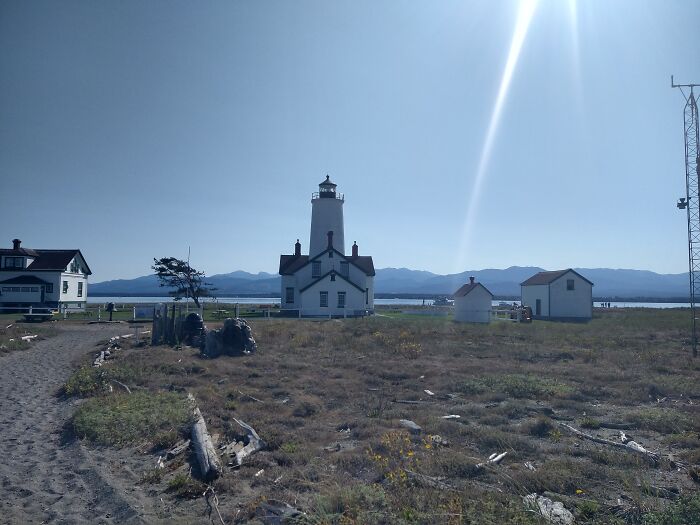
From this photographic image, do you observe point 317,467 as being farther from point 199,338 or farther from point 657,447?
point 199,338

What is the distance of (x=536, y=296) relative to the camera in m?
50.9

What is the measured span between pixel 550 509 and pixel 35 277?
2001 inches

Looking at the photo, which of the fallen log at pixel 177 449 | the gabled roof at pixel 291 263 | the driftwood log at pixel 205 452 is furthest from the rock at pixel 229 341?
the gabled roof at pixel 291 263

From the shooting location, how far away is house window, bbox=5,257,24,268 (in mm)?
47781

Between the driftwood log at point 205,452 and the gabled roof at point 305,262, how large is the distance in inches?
1509

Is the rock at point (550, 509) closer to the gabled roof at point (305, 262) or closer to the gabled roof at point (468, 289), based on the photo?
the gabled roof at point (468, 289)

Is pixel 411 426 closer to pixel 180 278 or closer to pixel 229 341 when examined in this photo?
pixel 229 341

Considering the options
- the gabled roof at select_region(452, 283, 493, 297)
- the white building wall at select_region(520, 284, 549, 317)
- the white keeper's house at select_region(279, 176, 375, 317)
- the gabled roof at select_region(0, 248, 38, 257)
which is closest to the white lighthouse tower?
the white keeper's house at select_region(279, 176, 375, 317)

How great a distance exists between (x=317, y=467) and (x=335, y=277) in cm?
3802

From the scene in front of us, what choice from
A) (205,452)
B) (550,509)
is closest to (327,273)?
(205,452)

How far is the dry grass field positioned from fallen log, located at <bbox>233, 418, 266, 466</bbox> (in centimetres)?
13

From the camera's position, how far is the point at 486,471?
7211mm

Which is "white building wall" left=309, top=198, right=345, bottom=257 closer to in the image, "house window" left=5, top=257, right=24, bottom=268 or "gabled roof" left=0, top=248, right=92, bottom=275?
"gabled roof" left=0, top=248, right=92, bottom=275

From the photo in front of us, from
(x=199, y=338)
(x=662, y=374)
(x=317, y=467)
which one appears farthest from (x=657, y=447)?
(x=199, y=338)
